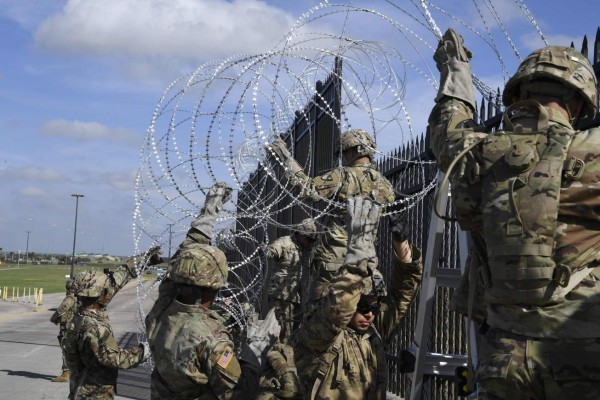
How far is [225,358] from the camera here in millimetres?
4465

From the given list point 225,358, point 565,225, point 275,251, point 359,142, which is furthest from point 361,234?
point 275,251

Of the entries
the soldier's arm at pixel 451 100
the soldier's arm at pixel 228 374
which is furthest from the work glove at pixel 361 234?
the soldier's arm at pixel 451 100

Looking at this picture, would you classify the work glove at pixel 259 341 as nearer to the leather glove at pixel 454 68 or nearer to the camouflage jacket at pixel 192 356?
the camouflage jacket at pixel 192 356

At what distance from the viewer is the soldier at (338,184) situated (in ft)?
19.6

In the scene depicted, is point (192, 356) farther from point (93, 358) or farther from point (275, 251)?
point (275, 251)

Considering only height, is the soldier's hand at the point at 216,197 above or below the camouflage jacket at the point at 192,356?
above

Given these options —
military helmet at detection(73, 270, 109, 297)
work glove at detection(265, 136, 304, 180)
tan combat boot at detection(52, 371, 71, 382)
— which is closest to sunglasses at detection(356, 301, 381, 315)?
work glove at detection(265, 136, 304, 180)

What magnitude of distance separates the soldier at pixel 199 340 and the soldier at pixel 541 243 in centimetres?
180

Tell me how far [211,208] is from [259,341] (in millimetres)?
1741

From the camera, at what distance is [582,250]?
9.32 feet

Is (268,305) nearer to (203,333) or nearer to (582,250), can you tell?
(203,333)

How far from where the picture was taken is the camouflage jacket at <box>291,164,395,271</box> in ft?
19.6

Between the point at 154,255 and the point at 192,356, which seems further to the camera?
the point at 154,255

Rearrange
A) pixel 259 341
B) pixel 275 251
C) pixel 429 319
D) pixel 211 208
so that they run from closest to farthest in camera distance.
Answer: pixel 429 319, pixel 259 341, pixel 211 208, pixel 275 251
